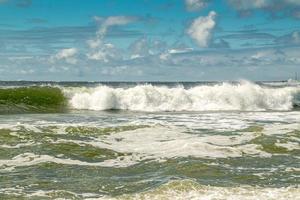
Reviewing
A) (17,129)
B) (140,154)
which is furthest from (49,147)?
(17,129)

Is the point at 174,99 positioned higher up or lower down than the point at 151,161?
higher up

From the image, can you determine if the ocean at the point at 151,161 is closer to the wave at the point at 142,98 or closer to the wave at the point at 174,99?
the wave at the point at 174,99

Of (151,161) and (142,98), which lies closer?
(151,161)

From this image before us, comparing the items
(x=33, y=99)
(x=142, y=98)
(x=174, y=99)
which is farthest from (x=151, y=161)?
(x=174, y=99)

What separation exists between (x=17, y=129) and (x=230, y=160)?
8317 millimetres

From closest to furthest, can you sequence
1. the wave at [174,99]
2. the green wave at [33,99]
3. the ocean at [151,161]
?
the ocean at [151,161]
the green wave at [33,99]
the wave at [174,99]

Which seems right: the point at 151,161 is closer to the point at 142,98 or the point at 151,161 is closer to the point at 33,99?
the point at 142,98

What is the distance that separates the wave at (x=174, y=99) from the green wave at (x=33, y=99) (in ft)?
3.97

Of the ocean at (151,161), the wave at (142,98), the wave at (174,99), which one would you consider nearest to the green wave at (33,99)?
the wave at (142,98)

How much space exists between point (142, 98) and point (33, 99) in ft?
27.8

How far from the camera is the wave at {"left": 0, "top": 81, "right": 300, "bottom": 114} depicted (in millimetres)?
40844

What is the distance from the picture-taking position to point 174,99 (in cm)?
4253

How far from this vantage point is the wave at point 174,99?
41.6 metres

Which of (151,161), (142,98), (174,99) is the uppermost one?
(142,98)
